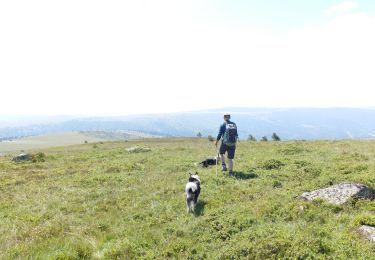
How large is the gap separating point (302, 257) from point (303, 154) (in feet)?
73.8

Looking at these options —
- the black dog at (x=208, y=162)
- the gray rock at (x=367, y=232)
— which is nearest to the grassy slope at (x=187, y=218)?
the gray rock at (x=367, y=232)

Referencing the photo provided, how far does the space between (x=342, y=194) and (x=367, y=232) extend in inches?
148

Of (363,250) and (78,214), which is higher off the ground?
(363,250)

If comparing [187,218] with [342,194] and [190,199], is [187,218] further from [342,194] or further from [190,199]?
[342,194]

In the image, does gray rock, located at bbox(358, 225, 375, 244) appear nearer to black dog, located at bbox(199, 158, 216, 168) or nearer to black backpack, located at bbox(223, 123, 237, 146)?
black backpack, located at bbox(223, 123, 237, 146)

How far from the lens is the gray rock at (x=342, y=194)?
13602 mm

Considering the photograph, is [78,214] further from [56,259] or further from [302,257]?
[302,257]

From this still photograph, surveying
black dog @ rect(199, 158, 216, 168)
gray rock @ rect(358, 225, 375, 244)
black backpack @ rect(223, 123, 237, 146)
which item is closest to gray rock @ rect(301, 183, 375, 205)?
gray rock @ rect(358, 225, 375, 244)

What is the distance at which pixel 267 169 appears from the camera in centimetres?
2342

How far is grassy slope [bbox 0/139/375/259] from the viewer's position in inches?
410

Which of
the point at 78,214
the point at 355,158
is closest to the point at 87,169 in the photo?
the point at 78,214

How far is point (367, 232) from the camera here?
33.7 feet

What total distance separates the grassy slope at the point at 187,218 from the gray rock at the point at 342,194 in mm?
469

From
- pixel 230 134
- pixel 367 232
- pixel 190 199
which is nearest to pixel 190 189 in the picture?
pixel 190 199
